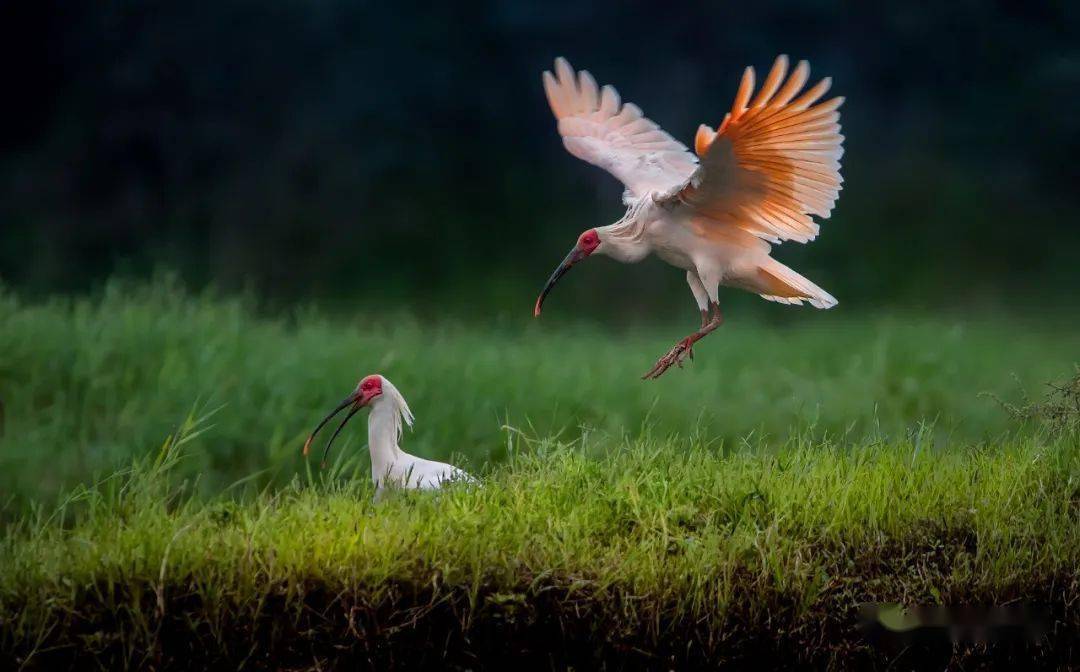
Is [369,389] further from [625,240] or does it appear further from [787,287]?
[787,287]

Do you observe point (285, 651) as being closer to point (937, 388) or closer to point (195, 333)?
point (195, 333)

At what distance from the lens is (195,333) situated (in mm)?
5633

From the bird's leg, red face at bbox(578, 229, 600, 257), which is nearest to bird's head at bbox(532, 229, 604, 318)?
red face at bbox(578, 229, 600, 257)

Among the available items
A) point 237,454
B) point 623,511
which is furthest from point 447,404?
point 623,511

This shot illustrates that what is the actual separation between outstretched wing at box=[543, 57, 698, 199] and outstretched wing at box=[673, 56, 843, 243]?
561mm

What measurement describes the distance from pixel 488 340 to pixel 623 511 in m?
3.38

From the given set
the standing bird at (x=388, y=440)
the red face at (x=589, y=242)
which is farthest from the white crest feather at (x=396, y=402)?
the red face at (x=589, y=242)

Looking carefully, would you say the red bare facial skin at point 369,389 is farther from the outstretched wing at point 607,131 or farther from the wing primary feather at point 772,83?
the wing primary feather at point 772,83

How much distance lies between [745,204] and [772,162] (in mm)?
156

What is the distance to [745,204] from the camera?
3.37 meters

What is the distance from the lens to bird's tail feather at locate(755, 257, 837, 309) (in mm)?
3373

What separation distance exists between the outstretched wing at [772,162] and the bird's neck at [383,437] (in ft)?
3.32

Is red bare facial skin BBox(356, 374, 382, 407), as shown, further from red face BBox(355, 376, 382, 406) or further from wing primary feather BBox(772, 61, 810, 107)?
wing primary feather BBox(772, 61, 810, 107)

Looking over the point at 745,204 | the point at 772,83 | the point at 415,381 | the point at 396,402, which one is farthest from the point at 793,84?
the point at 415,381
